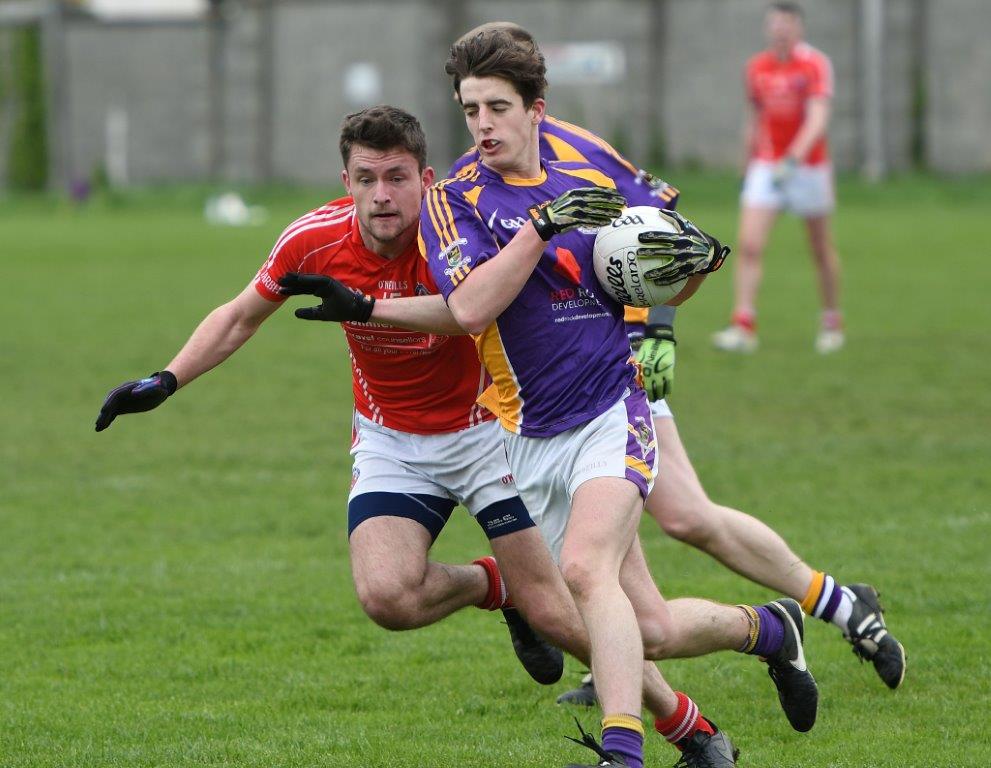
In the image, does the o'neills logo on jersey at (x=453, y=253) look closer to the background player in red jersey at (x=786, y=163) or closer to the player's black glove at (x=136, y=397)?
the player's black glove at (x=136, y=397)

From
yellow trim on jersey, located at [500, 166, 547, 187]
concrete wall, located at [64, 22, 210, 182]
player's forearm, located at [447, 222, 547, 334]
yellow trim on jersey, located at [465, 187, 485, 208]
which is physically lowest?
concrete wall, located at [64, 22, 210, 182]

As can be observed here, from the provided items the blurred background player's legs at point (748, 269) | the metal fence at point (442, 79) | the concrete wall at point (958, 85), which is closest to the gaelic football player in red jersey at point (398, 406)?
the blurred background player's legs at point (748, 269)

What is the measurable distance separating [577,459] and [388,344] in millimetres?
1003

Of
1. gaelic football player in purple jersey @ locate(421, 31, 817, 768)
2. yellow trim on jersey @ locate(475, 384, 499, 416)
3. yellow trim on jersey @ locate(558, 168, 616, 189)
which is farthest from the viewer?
yellow trim on jersey @ locate(558, 168, 616, 189)

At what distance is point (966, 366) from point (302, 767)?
8.81 m

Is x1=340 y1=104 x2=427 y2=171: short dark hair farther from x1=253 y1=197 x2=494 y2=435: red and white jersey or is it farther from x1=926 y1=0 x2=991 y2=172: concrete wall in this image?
x1=926 y1=0 x2=991 y2=172: concrete wall

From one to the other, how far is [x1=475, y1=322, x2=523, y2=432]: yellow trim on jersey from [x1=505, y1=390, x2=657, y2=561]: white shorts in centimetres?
5

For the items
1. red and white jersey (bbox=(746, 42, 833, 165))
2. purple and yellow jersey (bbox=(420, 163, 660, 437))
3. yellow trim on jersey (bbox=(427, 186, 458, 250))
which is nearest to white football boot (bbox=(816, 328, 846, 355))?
red and white jersey (bbox=(746, 42, 833, 165))

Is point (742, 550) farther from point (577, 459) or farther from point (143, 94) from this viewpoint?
point (143, 94)

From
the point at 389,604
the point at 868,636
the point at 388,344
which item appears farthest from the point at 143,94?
the point at 868,636

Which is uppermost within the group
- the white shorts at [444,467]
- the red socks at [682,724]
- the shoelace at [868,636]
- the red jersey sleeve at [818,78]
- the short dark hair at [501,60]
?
the short dark hair at [501,60]

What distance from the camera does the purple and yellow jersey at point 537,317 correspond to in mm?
4672

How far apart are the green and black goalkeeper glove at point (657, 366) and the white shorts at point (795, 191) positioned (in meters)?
8.03

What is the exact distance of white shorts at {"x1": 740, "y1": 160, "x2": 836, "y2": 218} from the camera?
43.1 ft
